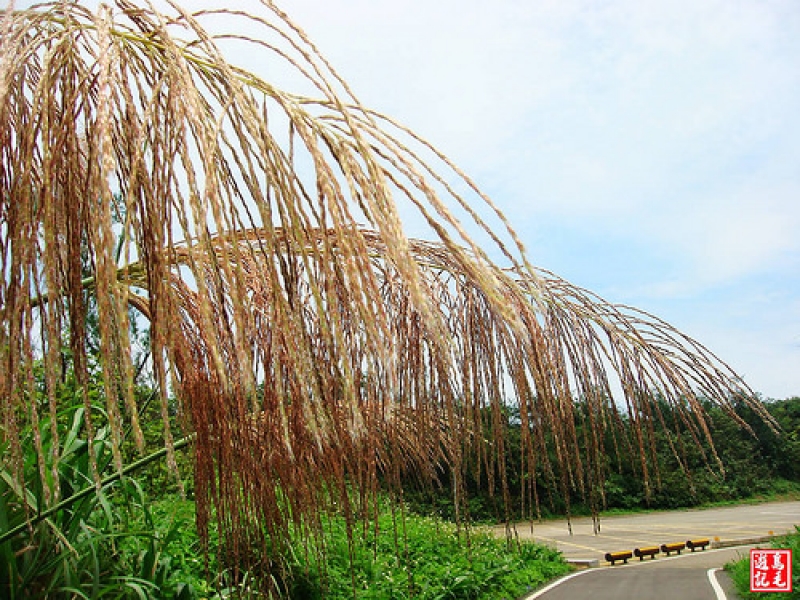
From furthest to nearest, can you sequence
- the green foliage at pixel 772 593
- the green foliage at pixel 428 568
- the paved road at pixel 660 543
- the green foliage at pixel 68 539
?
the paved road at pixel 660 543 < the green foliage at pixel 772 593 < the green foliage at pixel 428 568 < the green foliage at pixel 68 539

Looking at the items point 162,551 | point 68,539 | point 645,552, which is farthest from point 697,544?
point 68,539

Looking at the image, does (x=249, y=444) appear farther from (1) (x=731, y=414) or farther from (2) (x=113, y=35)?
(1) (x=731, y=414)

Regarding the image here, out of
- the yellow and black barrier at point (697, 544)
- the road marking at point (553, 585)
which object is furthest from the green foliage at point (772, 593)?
the yellow and black barrier at point (697, 544)

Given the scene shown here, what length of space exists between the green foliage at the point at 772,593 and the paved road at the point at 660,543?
201mm

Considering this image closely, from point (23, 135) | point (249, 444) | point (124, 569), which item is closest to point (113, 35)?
point (23, 135)

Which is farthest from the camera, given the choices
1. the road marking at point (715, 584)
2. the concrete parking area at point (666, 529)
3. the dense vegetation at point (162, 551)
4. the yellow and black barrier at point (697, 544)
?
the concrete parking area at point (666, 529)

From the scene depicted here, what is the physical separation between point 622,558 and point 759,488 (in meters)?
16.4

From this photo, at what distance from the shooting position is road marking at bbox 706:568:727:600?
9935 mm

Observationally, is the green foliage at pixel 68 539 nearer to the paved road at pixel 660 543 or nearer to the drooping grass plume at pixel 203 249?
the drooping grass plume at pixel 203 249

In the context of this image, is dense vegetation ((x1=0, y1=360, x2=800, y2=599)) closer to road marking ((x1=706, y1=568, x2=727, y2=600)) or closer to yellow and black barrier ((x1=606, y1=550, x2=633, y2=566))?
road marking ((x1=706, y1=568, x2=727, y2=600))

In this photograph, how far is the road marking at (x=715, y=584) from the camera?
391 inches

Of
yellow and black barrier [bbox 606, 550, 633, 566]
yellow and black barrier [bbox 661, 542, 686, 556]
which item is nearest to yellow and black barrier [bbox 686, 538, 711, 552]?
yellow and black barrier [bbox 661, 542, 686, 556]

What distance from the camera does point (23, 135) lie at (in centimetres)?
89

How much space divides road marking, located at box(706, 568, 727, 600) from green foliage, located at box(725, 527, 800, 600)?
26cm
